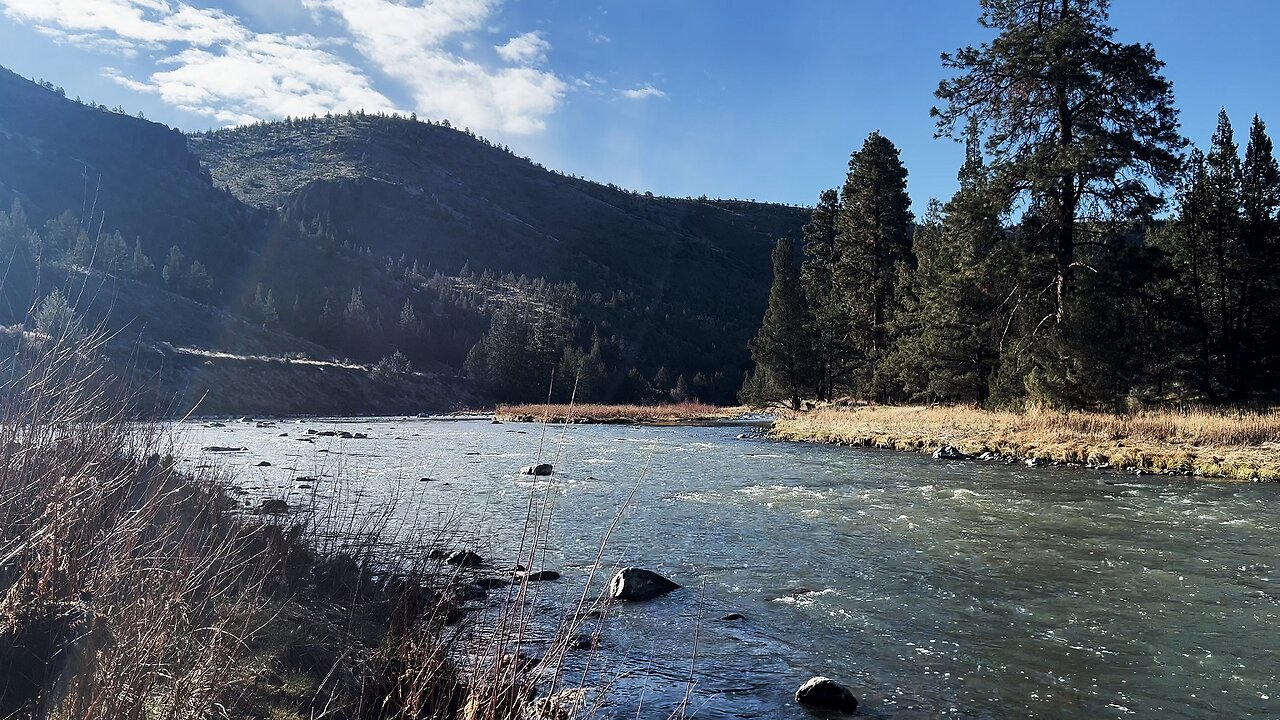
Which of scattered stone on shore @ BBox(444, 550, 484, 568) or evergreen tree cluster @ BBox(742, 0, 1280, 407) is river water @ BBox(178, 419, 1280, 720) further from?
evergreen tree cluster @ BBox(742, 0, 1280, 407)

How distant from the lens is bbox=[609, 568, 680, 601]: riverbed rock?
8.56m

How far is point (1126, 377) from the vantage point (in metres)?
24.8

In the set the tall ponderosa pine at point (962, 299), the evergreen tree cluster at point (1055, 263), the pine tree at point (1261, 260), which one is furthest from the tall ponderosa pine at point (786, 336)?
the pine tree at point (1261, 260)

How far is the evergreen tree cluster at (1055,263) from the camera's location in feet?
76.3

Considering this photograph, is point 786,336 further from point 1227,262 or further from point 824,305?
point 1227,262

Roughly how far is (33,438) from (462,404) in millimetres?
90779

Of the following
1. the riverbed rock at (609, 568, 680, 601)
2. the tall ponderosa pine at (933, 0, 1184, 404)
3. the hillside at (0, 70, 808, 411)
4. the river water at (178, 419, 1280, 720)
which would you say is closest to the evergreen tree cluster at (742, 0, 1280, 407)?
the tall ponderosa pine at (933, 0, 1184, 404)

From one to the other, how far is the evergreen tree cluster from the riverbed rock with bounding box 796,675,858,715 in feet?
65.4

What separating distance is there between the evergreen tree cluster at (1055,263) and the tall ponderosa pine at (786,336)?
0.44 feet

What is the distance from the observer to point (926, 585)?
889 centimetres

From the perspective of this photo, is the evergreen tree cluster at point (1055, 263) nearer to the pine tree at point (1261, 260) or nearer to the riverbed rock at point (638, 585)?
the pine tree at point (1261, 260)

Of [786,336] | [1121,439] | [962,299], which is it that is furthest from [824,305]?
[1121,439]

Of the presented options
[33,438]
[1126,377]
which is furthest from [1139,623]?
[1126,377]

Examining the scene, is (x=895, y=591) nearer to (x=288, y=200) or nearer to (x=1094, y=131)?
(x=1094, y=131)
